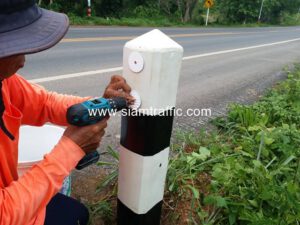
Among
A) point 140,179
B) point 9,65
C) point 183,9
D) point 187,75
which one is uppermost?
point 183,9

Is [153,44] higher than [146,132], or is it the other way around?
[153,44]

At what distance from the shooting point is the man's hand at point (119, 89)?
1475mm

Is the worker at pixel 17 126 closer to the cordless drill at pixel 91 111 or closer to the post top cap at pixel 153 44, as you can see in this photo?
the cordless drill at pixel 91 111

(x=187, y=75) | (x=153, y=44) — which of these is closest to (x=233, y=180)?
(x=153, y=44)

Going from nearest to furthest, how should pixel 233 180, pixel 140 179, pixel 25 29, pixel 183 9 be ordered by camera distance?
pixel 25 29 → pixel 140 179 → pixel 233 180 → pixel 183 9

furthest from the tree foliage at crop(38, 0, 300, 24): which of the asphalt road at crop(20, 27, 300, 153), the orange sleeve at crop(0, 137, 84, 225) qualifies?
the orange sleeve at crop(0, 137, 84, 225)

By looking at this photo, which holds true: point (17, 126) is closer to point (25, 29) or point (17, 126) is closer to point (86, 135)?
point (86, 135)

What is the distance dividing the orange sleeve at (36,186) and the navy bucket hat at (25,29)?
39 cm

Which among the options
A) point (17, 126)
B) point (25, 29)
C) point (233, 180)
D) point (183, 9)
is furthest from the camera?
point (183, 9)

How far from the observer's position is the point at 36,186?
1204 millimetres

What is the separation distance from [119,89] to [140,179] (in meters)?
0.44

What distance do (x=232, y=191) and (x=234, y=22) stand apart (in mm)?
36903

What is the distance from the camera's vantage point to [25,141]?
2.12 m

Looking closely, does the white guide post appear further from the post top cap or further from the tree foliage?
the tree foliage
